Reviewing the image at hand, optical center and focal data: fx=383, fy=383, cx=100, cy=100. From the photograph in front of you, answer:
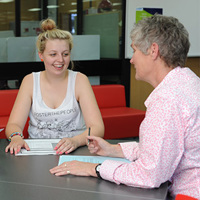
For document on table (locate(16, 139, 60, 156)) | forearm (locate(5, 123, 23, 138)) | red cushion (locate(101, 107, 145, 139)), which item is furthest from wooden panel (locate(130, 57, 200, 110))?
document on table (locate(16, 139, 60, 156))

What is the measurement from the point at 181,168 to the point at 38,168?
0.70m

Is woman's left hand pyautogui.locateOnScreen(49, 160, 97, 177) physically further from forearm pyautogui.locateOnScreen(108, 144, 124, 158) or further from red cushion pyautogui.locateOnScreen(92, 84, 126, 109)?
red cushion pyautogui.locateOnScreen(92, 84, 126, 109)

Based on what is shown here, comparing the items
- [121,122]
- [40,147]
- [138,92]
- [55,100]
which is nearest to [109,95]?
[121,122]

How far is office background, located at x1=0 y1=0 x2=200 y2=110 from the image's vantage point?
217 inches

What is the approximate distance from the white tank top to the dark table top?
0.75 meters

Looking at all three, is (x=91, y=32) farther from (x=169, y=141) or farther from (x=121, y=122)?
(x=169, y=141)

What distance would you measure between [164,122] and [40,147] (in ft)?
3.15

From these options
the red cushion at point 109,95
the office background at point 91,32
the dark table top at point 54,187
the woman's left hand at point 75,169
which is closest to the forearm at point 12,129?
the dark table top at point 54,187

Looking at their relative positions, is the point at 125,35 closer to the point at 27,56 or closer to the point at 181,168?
the point at 27,56

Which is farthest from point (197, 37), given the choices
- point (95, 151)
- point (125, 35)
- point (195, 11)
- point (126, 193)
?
point (126, 193)

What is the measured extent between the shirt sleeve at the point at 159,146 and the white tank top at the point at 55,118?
1143mm

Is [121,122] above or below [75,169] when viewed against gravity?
below

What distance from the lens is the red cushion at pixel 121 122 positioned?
4864 mm

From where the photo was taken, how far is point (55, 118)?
8.88ft
